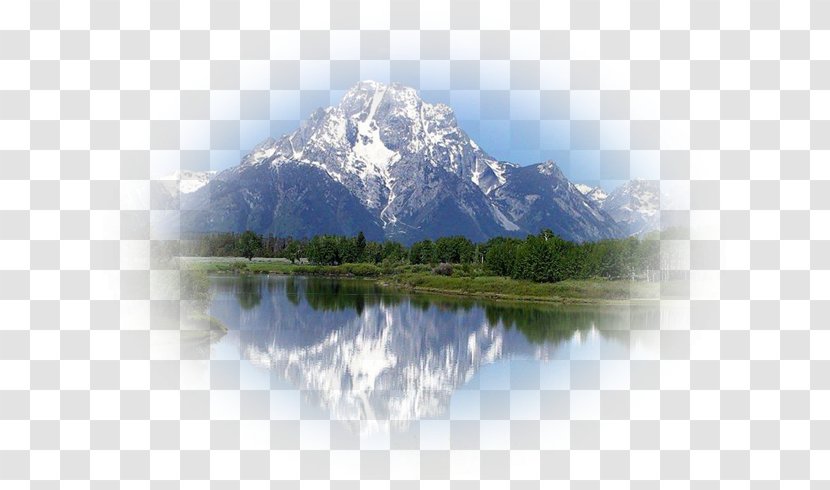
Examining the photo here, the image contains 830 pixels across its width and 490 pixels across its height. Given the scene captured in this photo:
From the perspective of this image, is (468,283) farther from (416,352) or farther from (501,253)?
(416,352)

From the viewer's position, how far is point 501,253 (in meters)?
81.1

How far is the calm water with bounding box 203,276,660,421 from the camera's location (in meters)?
23.2

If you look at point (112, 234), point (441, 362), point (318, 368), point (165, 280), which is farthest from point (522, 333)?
point (112, 234)

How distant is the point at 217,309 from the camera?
47000mm

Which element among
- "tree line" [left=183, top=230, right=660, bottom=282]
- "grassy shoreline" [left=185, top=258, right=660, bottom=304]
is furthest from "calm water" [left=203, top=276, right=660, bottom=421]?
"tree line" [left=183, top=230, right=660, bottom=282]

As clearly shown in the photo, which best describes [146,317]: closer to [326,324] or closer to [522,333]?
[326,324]

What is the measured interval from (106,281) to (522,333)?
2792 centimetres

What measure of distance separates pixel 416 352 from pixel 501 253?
45347 millimetres

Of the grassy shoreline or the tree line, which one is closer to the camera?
the grassy shoreline

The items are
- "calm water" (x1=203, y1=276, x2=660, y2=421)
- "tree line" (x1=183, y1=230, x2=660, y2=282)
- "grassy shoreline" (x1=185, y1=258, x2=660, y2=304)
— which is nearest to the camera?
"calm water" (x1=203, y1=276, x2=660, y2=421)

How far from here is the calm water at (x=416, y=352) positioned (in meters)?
23.2

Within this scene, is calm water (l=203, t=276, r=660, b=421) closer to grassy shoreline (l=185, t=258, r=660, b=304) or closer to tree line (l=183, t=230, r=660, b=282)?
grassy shoreline (l=185, t=258, r=660, b=304)

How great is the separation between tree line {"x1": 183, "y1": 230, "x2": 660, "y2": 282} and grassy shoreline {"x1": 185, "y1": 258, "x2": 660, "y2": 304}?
1.89m

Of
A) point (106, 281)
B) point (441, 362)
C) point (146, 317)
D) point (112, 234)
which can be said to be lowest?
point (441, 362)
